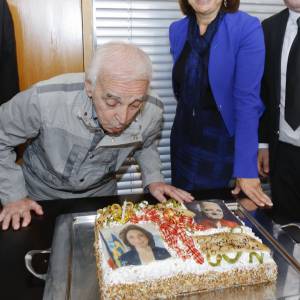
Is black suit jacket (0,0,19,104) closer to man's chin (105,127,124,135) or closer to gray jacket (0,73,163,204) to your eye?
gray jacket (0,73,163,204)

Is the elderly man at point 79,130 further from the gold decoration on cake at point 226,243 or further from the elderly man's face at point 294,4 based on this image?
the elderly man's face at point 294,4

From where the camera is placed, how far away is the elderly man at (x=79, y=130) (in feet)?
4.26

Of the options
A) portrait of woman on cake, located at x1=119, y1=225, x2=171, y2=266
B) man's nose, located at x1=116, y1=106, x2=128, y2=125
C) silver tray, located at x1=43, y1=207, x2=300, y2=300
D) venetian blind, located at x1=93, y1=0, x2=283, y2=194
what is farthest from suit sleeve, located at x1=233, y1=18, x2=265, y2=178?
venetian blind, located at x1=93, y1=0, x2=283, y2=194

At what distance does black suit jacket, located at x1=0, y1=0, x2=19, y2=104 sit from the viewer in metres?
2.31

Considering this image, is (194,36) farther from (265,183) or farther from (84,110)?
(265,183)

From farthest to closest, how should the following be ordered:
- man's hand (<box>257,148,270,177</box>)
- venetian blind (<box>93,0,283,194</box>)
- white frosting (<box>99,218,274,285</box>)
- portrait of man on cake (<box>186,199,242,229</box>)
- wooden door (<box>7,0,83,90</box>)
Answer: venetian blind (<box>93,0,283,194</box>) < wooden door (<box>7,0,83,90</box>) < man's hand (<box>257,148,270,177</box>) < portrait of man on cake (<box>186,199,242,229</box>) < white frosting (<box>99,218,274,285</box>)

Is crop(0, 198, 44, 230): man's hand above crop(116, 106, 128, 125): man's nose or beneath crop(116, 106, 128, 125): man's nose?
beneath

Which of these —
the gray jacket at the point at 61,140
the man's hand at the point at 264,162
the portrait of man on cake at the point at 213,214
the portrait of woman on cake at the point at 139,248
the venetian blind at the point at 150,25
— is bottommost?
the man's hand at the point at 264,162

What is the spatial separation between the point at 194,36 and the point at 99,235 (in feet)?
3.91

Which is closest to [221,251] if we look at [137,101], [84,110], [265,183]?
[137,101]

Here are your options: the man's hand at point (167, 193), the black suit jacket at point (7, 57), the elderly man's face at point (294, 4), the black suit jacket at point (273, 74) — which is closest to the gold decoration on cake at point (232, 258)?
the man's hand at point (167, 193)

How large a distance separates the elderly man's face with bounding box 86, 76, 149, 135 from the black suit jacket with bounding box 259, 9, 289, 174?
944 millimetres

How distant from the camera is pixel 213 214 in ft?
4.31

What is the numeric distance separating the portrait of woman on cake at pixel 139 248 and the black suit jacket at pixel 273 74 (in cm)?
120
